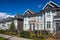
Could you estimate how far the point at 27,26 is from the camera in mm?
43875

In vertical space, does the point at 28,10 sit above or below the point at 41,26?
above

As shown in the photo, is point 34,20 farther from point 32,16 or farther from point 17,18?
point 17,18

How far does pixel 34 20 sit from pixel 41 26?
126 inches

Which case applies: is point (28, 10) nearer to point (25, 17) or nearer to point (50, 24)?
point (25, 17)

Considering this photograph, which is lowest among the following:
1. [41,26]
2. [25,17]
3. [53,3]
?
[41,26]

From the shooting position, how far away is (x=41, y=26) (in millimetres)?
38938

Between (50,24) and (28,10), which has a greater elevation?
(28,10)

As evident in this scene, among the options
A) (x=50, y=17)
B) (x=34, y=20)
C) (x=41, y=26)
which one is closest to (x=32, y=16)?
(x=34, y=20)

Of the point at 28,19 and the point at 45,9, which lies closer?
the point at 45,9

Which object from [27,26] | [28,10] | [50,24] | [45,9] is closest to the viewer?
[50,24]

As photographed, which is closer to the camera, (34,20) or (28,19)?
(34,20)

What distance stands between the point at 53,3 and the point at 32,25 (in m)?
9.20

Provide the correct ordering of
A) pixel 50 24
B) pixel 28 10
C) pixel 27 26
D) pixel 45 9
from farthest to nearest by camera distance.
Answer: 1. pixel 28 10
2. pixel 27 26
3. pixel 45 9
4. pixel 50 24

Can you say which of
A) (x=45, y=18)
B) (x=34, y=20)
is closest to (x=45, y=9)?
(x=45, y=18)
